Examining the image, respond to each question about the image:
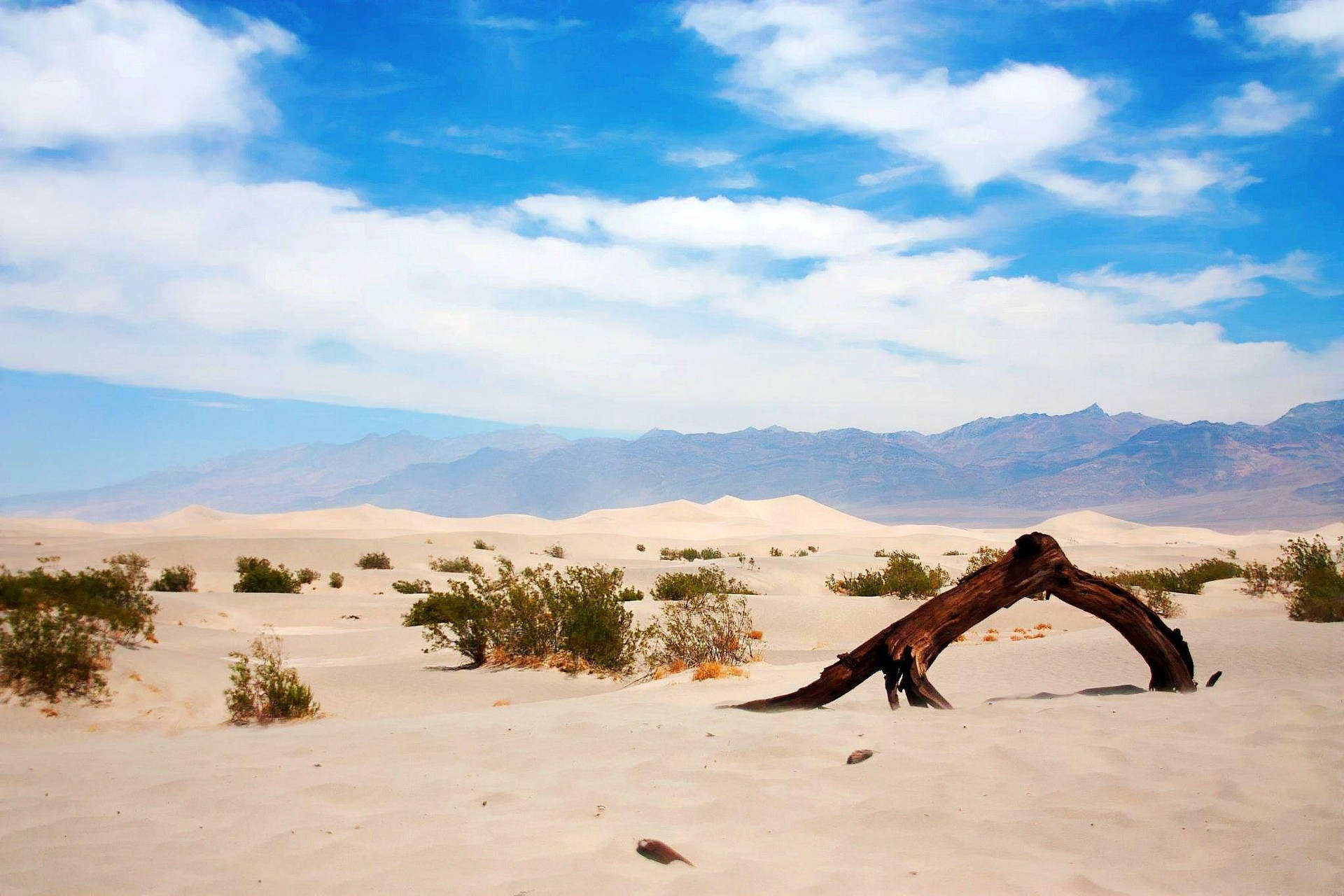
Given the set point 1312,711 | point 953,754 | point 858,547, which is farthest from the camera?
point 858,547

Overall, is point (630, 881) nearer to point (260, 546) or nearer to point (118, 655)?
point (118, 655)

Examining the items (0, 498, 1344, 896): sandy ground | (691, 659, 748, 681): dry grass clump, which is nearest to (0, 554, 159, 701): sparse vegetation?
(0, 498, 1344, 896): sandy ground

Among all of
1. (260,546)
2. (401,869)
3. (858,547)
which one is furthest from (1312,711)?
(858,547)

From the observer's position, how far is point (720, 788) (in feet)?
16.8

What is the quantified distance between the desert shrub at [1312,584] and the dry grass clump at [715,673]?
10070 millimetres

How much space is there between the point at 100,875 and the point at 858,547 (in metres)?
48.6

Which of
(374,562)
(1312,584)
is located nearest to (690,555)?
(374,562)

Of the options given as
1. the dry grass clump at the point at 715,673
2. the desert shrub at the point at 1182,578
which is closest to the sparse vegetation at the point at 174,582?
the dry grass clump at the point at 715,673

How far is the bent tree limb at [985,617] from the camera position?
6895mm

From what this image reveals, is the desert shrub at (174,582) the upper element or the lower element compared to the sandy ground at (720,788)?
upper

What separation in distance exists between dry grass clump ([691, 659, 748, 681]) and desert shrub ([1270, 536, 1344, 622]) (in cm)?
1007

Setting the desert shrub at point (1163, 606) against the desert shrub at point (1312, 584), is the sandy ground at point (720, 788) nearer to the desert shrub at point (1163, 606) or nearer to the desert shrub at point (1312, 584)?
the desert shrub at point (1312, 584)

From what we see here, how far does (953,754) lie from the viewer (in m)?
5.51

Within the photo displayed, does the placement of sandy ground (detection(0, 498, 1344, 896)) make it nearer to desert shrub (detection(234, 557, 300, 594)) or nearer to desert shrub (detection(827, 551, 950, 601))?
desert shrub (detection(827, 551, 950, 601))
